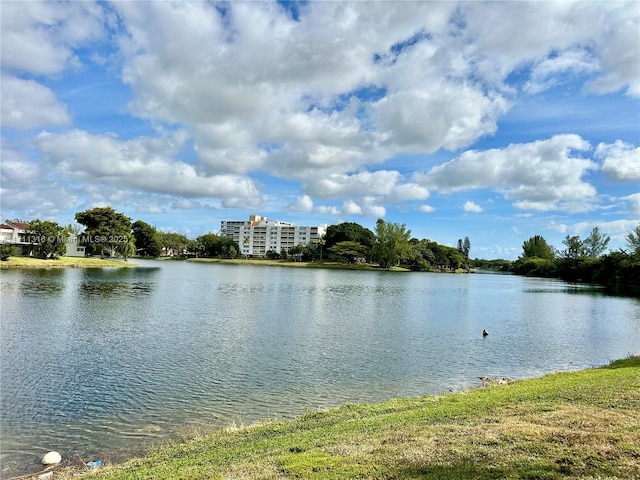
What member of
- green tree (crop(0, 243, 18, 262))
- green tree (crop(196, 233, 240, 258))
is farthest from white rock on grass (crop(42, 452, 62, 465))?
green tree (crop(196, 233, 240, 258))

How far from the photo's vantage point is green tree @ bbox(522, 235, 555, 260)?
182m

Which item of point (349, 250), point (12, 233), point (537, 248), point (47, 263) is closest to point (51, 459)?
point (47, 263)

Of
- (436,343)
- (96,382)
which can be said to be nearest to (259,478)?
(96,382)

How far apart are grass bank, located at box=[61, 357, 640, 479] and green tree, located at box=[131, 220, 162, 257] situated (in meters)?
151

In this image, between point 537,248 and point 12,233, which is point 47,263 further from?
point 537,248

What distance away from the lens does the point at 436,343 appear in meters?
27.9

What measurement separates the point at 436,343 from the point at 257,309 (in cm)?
1807

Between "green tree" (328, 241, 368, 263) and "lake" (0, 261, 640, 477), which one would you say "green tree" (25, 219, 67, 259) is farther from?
"green tree" (328, 241, 368, 263)

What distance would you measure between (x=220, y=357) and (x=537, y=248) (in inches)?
7636

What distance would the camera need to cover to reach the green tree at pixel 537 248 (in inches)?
7165

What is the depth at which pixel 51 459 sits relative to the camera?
423 inches

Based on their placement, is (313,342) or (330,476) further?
(313,342)

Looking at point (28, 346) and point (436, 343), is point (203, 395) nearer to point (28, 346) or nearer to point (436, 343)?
point (28, 346)

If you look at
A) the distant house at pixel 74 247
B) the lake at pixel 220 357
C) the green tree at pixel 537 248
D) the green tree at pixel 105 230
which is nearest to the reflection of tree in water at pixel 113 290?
the lake at pixel 220 357
